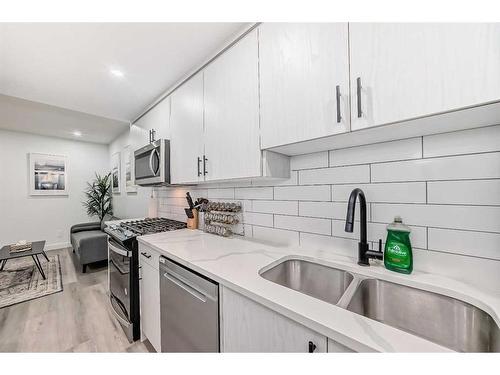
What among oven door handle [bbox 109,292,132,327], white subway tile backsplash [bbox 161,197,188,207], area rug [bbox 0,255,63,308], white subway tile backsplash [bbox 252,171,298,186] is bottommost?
area rug [bbox 0,255,63,308]

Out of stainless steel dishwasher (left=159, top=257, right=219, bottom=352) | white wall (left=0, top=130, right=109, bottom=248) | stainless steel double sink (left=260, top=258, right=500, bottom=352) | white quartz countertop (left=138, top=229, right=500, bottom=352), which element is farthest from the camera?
white wall (left=0, top=130, right=109, bottom=248)

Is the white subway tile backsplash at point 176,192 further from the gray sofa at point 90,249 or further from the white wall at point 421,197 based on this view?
the gray sofa at point 90,249

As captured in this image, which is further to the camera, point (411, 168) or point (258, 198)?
point (258, 198)

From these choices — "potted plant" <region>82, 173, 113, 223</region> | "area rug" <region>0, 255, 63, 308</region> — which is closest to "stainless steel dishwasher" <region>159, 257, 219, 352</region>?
"area rug" <region>0, 255, 63, 308</region>

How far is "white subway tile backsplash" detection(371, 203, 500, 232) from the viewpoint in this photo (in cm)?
77

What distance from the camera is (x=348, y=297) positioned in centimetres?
76

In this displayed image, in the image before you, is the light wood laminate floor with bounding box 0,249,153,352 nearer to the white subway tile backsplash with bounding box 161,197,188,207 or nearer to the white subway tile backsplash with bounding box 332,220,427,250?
the white subway tile backsplash with bounding box 161,197,188,207

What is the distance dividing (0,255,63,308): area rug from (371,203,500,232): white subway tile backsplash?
3519 mm

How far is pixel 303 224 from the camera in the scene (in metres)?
1.29

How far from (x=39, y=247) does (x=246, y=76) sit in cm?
380

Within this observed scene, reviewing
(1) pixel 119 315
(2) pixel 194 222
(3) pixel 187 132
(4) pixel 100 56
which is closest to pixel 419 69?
(3) pixel 187 132

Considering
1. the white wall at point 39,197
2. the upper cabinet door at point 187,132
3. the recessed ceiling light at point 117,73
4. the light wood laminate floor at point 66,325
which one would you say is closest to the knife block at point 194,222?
the upper cabinet door at point 187,132
